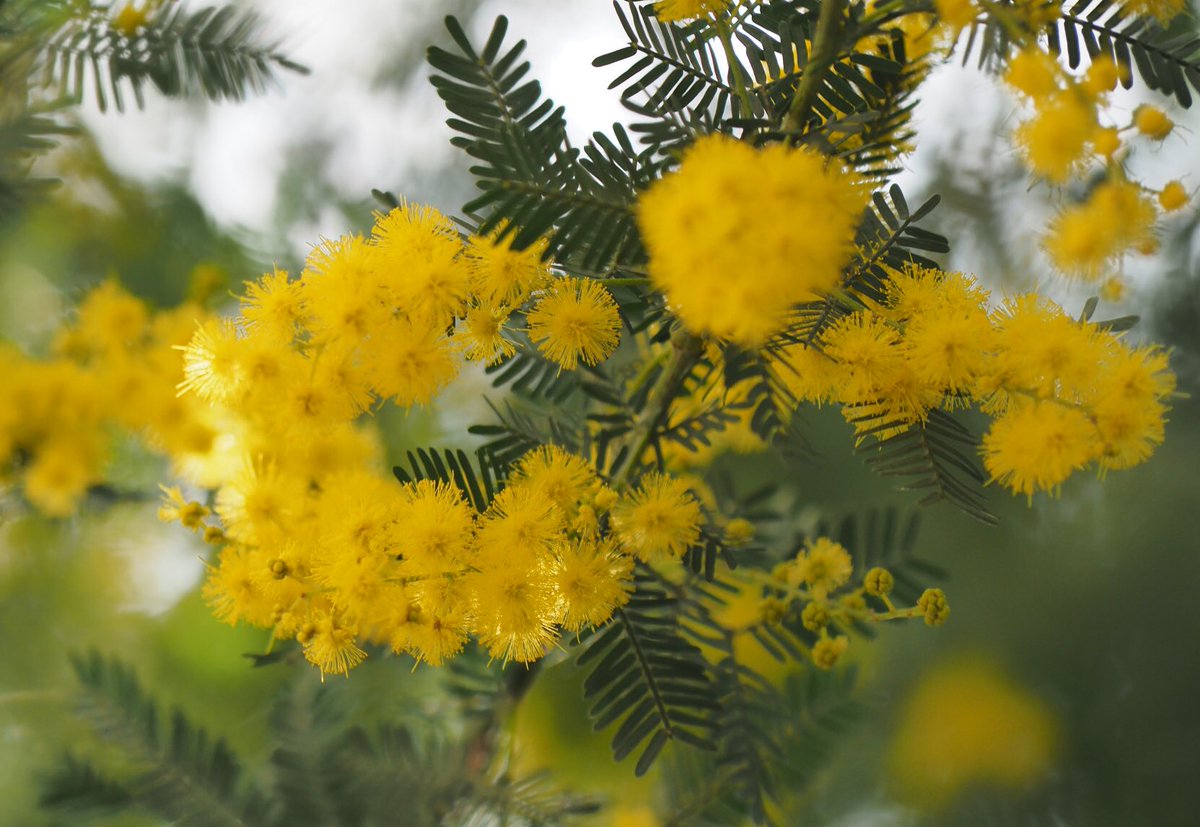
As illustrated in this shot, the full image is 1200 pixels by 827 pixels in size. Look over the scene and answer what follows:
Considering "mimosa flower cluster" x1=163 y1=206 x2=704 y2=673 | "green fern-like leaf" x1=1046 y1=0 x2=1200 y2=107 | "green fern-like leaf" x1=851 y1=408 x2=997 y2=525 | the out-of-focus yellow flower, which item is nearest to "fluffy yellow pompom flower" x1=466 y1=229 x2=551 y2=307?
"mimosa flower cluster" x1=163 y1=206 x2=704 y2=673

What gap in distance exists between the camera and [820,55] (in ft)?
1.78

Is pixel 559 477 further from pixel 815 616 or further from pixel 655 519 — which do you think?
pixel 815 616

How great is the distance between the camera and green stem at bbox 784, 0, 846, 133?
0.54 meters

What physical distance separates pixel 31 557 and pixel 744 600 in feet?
3.19

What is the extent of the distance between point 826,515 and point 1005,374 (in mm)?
646

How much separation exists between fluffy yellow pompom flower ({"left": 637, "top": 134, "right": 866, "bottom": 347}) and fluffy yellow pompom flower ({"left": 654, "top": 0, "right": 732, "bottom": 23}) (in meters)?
0.19

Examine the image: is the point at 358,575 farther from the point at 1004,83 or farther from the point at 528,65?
the point at 1004,83

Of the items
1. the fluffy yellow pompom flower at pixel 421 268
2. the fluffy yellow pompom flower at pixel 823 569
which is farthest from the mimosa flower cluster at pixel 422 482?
the fluffy yellow pompom flower at pixel 823 569

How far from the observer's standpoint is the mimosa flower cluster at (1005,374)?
0.55 metres

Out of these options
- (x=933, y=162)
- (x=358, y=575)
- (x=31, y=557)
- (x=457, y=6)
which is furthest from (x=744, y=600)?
(x=457, y=6)

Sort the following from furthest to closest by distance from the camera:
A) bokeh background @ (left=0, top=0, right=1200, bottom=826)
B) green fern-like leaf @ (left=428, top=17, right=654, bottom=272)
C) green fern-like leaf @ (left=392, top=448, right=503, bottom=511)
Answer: bokeh background @ (left=0, top=0, right=1200, bottom=826) → green fern-like leaf @ (left=392, top=448, right=503, bottom=511) → green fern-like leaf @ (left=428, top=17, right=654, bottom=272)

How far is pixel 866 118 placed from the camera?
1.79 feet

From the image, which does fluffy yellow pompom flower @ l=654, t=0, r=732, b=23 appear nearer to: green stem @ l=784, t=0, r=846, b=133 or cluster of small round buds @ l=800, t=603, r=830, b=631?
green stem @ l=784, t=0, r=846, b=133

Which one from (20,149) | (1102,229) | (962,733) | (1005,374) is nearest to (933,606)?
(1005,374)
